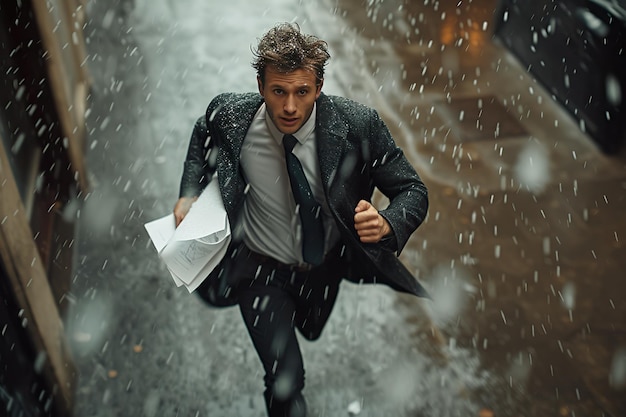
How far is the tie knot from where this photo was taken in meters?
3.32

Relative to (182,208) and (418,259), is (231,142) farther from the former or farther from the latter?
(418,259)

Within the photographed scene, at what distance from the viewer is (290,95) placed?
3078 mm

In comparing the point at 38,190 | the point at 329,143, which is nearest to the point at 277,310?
the point at 329,143

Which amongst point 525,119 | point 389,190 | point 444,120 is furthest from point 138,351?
point 525,119

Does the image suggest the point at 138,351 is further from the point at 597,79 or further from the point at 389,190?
the point at 597,79

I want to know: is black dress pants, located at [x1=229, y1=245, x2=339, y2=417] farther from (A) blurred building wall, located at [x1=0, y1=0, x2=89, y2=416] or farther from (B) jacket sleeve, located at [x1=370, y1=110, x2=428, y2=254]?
(A) blurred building wall, located at [x1=0, y1=0, x2=89, y2=416]

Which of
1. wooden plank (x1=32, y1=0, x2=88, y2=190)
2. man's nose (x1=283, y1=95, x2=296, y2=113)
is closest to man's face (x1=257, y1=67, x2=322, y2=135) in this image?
man's nose (x1=283, y1=95, x2=296, y2=113)

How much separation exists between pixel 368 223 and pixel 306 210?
1.36 ft

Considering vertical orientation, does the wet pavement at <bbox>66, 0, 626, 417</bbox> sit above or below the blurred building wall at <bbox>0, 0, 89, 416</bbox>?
below

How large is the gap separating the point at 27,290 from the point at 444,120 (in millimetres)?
4983

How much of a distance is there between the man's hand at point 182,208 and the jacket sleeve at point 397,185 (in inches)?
35.7

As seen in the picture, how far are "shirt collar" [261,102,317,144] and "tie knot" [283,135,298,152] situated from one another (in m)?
0.02

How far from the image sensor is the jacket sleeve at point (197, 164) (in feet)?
11.7

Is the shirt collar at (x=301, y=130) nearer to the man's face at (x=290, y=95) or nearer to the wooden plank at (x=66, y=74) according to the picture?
the man's face at (x=290, y=95)
